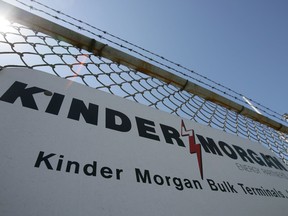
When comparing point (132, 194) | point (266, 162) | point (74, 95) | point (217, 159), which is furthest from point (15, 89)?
point (266, 162)

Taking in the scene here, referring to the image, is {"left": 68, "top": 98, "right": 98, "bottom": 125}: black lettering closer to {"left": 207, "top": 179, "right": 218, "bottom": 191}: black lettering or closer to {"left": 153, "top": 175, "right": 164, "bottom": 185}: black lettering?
{"left": 153, "top": 175, "right": 164, "bottom": 185}: black lettering

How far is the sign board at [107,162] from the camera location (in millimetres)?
710

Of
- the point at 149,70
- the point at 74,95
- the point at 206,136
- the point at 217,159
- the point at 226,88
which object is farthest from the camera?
the point at 226,88

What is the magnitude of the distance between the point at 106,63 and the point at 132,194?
109 cm

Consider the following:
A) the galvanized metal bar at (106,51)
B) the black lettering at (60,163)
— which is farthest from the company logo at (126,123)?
the galvanized metal bar at (106,51)

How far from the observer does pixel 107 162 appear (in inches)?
34.6

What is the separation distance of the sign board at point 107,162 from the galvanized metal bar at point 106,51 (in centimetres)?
43

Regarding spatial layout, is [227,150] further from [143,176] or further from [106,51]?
[106,51]

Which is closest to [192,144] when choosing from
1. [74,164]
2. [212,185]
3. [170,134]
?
[170,134]

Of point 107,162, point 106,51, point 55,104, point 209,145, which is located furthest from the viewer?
point 106,51

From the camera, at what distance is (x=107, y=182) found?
81 centimetres

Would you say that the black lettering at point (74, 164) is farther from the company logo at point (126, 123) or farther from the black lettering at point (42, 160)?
the company logo at point (126, 123)

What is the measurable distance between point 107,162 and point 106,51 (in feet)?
3.17

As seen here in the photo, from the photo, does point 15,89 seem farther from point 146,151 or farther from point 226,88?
point 226,88
